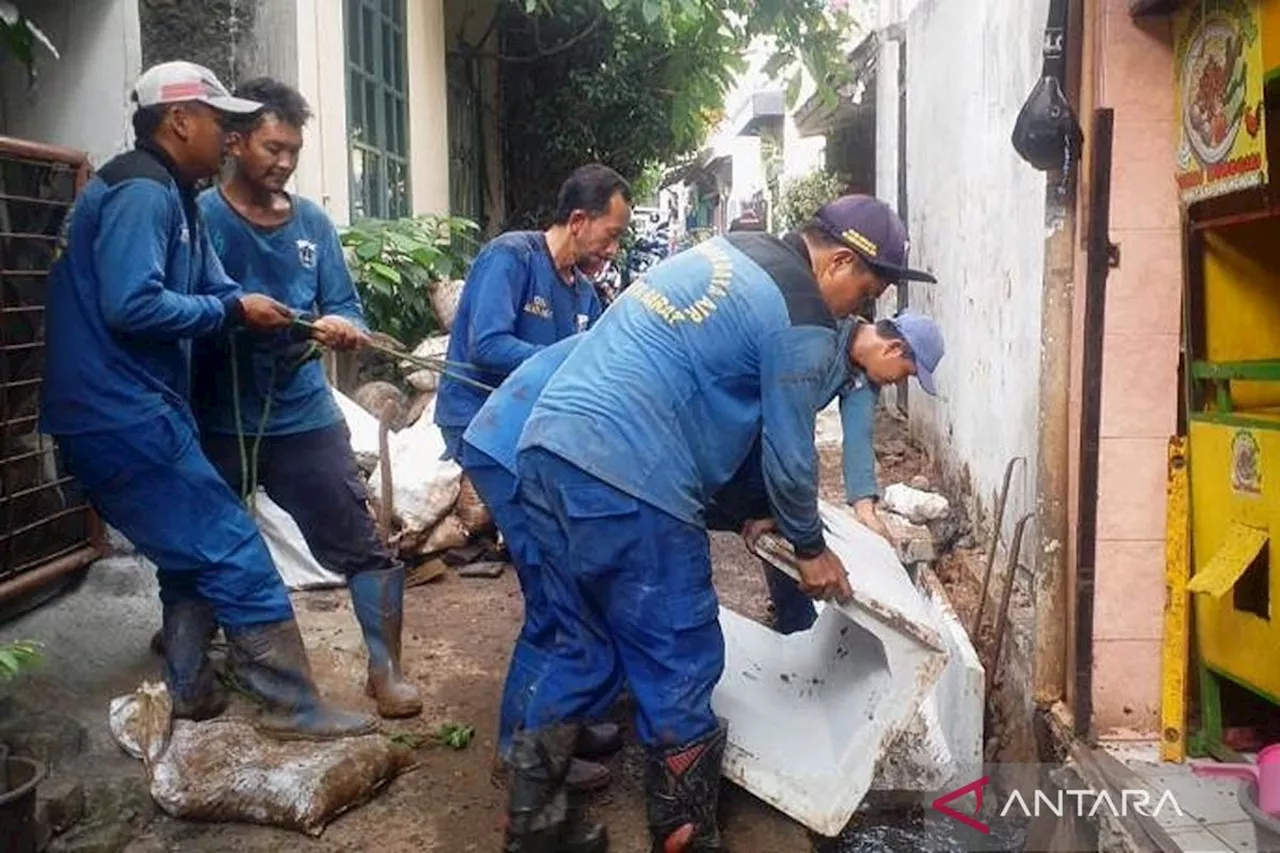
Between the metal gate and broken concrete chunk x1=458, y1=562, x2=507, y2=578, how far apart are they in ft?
6.15

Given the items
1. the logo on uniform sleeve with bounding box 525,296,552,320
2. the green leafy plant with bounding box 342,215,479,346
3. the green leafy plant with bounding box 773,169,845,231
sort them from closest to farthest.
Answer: the logo on uniform sleeve with bounding box 525,296,552,320
the green leafy plant with bounding box 342,215,479,346
the green leafy plant with bounding box 773,169,845,231

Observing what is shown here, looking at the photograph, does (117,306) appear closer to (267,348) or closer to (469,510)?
(267,348)

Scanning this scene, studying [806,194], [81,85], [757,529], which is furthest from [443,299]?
[806,194]

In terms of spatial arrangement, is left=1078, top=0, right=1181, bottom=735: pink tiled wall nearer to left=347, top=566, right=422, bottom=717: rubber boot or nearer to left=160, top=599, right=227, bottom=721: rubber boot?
left=347, top=566, right=422, bottom=717: rubber boot

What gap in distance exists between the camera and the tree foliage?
10562mm

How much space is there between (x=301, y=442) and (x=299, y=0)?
295 centimetres

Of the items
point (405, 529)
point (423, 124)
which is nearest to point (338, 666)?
point (405, 529)

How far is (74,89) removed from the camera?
4074 millimetres

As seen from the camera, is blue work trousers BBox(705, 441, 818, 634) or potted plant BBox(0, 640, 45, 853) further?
blue work trousers BBox(705, 441, 818, 634)

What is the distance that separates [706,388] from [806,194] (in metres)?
10.5

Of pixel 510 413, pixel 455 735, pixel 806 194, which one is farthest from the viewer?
pixel 806 194

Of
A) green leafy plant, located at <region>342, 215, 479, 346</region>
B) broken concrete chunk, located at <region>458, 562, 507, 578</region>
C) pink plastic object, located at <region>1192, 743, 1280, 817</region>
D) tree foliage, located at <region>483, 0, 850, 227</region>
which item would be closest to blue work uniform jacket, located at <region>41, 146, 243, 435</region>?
broken concrete chunk, located at <region>458, 562, 507, 578</region>

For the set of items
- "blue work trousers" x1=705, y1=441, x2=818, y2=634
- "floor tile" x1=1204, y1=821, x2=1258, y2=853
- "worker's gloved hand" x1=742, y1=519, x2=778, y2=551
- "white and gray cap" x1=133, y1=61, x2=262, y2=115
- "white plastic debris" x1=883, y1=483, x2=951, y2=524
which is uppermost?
"white and gray cap" x1=133, y1=61, x2=262, y2=115

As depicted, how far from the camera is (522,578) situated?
3.24 meters
